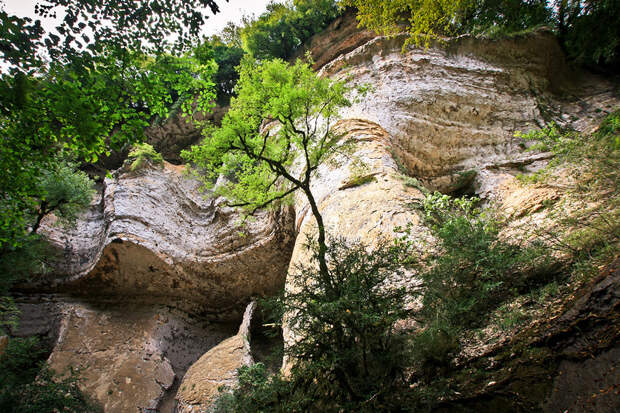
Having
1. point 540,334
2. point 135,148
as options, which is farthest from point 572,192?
point 135,148

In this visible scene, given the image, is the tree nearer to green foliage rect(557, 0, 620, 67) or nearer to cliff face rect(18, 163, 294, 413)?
cliff face rect(18, 163, 294, 413)

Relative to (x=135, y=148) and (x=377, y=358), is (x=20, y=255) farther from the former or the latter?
(x=377, y=358)

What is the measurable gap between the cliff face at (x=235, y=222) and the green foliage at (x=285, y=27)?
21.2 ft

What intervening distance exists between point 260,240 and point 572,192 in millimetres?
8593

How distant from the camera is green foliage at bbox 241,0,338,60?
1655 centimetres

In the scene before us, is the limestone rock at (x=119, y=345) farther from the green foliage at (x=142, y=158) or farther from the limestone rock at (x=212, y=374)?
the green foliage at (x=142, y=158)

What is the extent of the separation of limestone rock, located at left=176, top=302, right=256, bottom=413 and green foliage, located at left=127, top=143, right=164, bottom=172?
7.84 metres

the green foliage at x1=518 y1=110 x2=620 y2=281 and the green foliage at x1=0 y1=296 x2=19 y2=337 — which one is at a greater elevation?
the green foliage at x1=0 y1=296 x2=19 y2=337

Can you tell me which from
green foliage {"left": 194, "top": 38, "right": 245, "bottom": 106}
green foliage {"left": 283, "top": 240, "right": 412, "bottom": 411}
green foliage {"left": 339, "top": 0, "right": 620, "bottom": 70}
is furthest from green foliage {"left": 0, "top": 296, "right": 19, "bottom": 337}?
green foliage {"left": 194, "top": 38, "right": 245, "bottom": 106}

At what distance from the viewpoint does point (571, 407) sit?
1.85m

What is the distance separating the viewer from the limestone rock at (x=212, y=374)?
7.24 meters

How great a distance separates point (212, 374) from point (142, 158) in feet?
28.9

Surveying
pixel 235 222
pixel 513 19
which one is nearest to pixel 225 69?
pixel 235 222

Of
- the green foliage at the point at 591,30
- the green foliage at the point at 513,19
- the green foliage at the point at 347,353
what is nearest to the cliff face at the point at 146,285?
the green foliage at the point at 513,19
